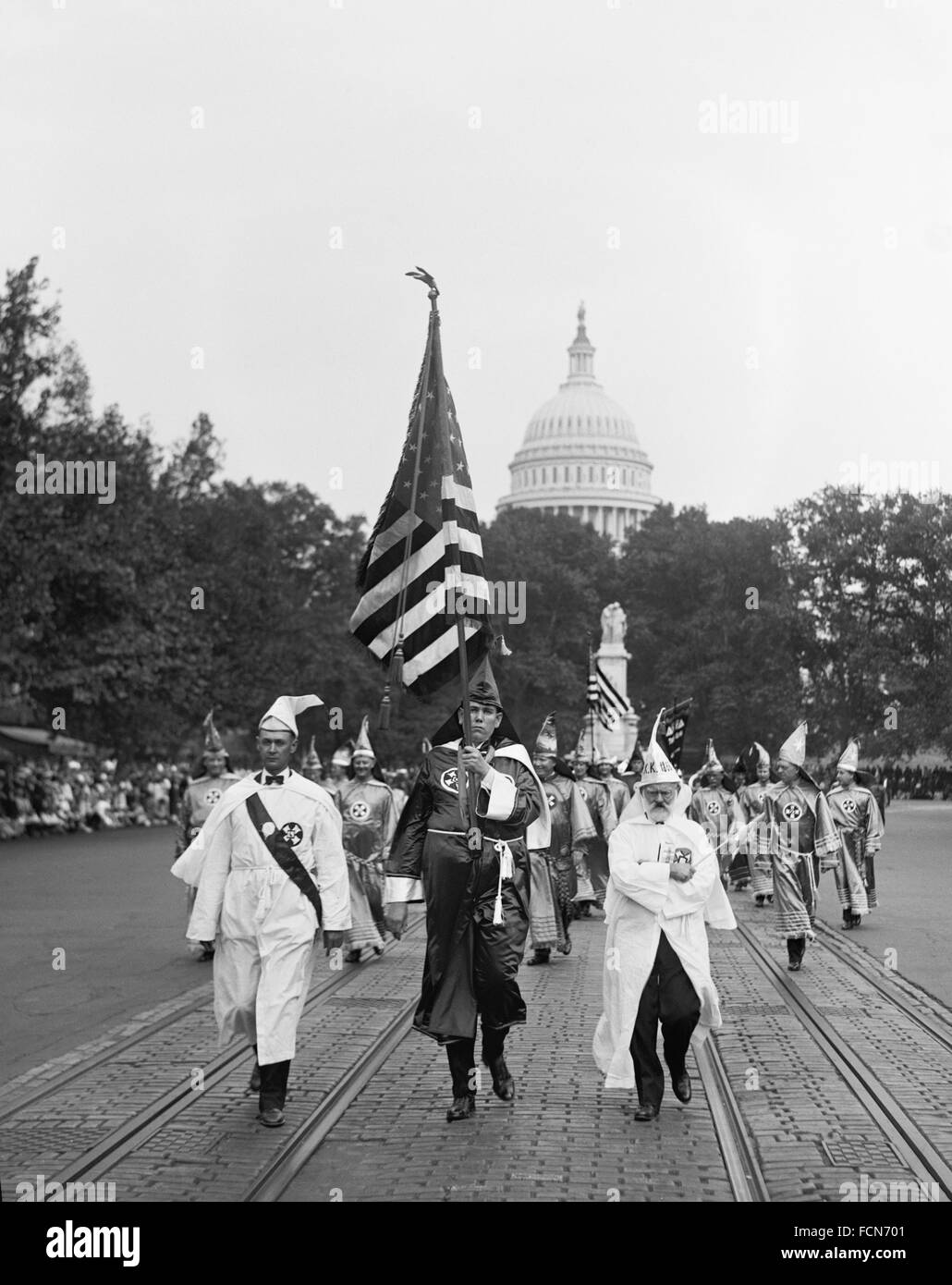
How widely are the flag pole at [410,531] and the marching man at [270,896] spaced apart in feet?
1.33

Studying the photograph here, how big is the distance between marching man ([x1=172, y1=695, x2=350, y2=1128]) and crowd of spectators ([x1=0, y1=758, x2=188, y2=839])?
29723 mm

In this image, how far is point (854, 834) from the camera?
63.5ft

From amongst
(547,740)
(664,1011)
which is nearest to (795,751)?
(547,740)

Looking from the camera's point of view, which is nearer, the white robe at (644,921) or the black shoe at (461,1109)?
the black shoe at (461,1109)

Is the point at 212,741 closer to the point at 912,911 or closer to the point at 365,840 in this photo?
the point at 365,840

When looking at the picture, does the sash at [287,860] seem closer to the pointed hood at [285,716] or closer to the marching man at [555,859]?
the pointed hood at [285,716]

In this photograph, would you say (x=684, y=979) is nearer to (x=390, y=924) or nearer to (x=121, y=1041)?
(x=390, y=924)

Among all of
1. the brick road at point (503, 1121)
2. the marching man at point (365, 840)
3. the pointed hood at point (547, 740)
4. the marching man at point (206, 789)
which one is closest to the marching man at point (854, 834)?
the pointed hood at point (547, 740)

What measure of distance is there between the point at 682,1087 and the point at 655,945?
669mm

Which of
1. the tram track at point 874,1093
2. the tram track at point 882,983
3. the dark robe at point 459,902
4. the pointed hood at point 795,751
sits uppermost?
the pointed hood at point 795,751

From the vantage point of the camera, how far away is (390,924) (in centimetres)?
930

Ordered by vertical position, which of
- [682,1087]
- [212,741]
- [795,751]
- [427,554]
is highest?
[427,554]

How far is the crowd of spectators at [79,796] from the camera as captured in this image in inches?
1545
